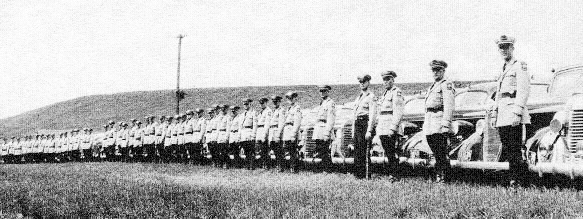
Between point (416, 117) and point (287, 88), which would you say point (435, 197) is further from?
point (287, 88)

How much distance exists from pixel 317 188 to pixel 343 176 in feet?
7.44

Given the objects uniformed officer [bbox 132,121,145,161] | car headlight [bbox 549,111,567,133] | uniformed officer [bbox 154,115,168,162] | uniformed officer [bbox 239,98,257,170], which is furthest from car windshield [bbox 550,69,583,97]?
uniformed officer [bbox 132,121,145,161]

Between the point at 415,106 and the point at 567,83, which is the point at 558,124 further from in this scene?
the point at 415,106

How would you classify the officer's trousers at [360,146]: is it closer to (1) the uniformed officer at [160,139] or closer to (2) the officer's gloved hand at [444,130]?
(2) the officer's gloved hand at [444,130]

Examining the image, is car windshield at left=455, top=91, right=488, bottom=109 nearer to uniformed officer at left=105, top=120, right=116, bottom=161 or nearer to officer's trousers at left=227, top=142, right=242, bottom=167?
officer's trousers at left=227, top=142, right=242, bottom=167

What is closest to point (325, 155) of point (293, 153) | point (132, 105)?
point (293, 153)

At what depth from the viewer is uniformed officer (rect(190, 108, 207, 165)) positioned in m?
17.3

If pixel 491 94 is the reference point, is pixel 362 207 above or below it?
below

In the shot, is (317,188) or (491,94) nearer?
(317,188)

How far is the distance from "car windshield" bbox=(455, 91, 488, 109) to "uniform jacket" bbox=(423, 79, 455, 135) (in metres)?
5.03

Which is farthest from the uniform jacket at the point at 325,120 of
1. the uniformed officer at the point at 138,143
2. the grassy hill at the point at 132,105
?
the grassy hill at the point at 132,105

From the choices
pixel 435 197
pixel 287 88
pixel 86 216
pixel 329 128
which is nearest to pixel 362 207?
pixel 435 197

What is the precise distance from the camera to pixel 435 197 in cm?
600

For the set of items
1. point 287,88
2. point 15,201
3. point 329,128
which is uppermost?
point 287,88
